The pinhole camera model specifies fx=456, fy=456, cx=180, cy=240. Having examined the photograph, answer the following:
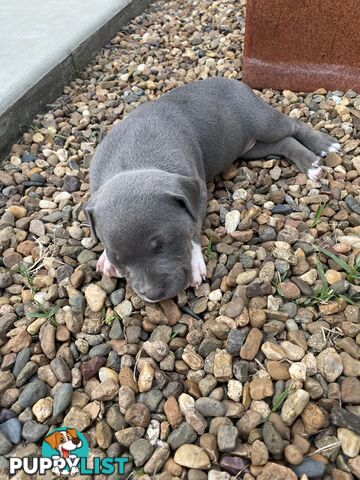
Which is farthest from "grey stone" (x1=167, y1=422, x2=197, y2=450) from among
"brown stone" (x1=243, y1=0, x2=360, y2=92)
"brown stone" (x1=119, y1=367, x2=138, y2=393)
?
"brown stone" (x1=243, y1=0, x2=360, y2=92)

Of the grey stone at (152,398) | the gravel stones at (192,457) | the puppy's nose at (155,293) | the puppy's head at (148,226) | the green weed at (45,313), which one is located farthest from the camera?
the green weed at (45,313)

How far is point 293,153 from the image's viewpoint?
4043 millimetres

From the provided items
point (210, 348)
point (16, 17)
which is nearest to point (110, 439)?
point (210, 348)

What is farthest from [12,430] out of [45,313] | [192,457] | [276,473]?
[276,473]

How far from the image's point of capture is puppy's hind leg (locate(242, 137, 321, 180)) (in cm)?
387

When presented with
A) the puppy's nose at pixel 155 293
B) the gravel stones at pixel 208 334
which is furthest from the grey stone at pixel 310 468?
the puppy's nose at pixel 155 293

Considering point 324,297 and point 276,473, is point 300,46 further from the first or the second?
point 276,473

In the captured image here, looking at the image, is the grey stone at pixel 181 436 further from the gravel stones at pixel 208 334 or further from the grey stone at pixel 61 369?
the grey stone at pixel 61 369

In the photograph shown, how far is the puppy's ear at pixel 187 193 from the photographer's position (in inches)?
108

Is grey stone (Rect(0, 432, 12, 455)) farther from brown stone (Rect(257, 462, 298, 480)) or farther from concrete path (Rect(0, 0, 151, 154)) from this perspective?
concrete path (Rect(0, 0, 151, 154))

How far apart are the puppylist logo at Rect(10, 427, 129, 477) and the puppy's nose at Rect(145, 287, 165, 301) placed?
832 millimetres

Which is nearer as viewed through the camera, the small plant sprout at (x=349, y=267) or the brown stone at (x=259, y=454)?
the brown stone at (x=259, y=454)

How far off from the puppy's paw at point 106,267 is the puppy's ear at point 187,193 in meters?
0.65

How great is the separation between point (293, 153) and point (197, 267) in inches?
64.3
